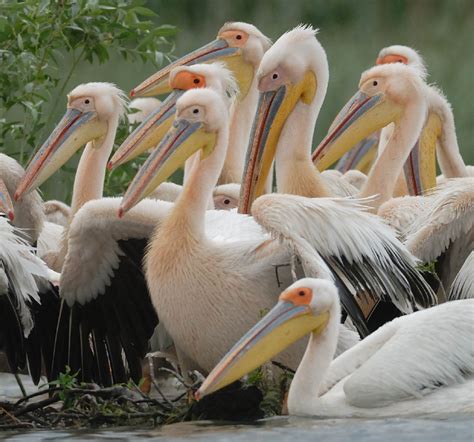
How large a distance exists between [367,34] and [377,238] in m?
8.29

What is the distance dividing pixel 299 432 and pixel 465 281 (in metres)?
1.25

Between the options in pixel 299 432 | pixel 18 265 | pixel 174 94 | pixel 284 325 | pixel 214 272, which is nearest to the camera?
pixel 299 432

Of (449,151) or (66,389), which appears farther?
(449,151)

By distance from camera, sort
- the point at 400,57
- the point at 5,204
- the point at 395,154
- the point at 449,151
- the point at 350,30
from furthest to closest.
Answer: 1. the point at 350,30
2. the point at 400,57
3. the point at 449,151
4. the point at 395,154
5. the point at 5,204

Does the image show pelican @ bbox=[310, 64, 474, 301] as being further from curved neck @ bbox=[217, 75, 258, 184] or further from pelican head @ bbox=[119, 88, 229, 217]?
pelican head @ bbox=[119, 88, 229, 217]

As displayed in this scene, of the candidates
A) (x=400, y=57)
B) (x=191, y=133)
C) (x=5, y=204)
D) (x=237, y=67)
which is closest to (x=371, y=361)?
(x=191, y=133)

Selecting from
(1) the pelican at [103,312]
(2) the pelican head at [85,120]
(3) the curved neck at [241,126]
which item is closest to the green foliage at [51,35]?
(2) the pelican head at [85,120]

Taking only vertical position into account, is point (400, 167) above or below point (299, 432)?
above

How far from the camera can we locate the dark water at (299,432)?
15.3 ft

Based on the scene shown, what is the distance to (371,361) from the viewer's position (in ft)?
16.3

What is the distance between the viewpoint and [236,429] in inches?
197

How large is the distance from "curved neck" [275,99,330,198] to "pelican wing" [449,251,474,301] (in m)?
0.88

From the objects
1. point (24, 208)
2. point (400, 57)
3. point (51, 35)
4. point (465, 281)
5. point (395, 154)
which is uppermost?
point (51, 35)

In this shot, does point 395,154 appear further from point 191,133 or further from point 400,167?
point 191,133
